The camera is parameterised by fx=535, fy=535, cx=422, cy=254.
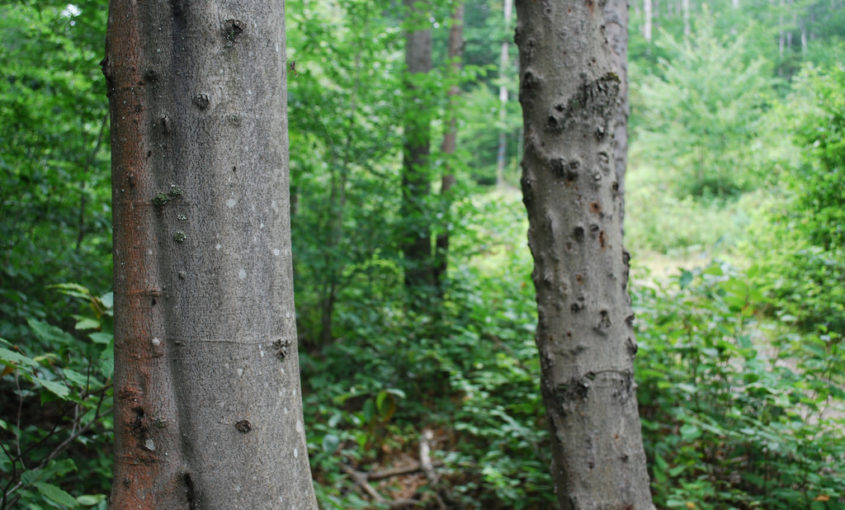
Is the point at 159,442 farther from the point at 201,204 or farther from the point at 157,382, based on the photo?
the point at 201,204

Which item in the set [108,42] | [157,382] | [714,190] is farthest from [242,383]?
[714,190]

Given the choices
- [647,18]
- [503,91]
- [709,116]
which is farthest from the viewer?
[647,18]

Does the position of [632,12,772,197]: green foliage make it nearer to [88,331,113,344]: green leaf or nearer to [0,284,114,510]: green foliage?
[0,284,114,510]: green foliage

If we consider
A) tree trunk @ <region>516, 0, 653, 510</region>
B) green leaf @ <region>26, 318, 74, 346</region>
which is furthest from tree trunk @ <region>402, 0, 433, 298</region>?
green leaf @ <region>26, 318, 74, 346</region>

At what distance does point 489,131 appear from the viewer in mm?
26312

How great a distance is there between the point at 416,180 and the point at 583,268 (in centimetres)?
395

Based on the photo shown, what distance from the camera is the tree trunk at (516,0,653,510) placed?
215 centimetres

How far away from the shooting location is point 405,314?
5.56m

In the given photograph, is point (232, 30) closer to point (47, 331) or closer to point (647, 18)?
point (47, 331)

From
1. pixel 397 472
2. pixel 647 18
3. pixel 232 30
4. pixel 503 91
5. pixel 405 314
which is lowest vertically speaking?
pixel 397 472

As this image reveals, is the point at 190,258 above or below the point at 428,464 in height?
above

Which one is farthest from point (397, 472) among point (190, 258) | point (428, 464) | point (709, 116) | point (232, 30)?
point (709, 116)

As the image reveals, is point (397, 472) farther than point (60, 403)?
Yes

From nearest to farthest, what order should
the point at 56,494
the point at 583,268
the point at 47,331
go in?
the point at 56,494, the point at 47,331, the point at 583,268
